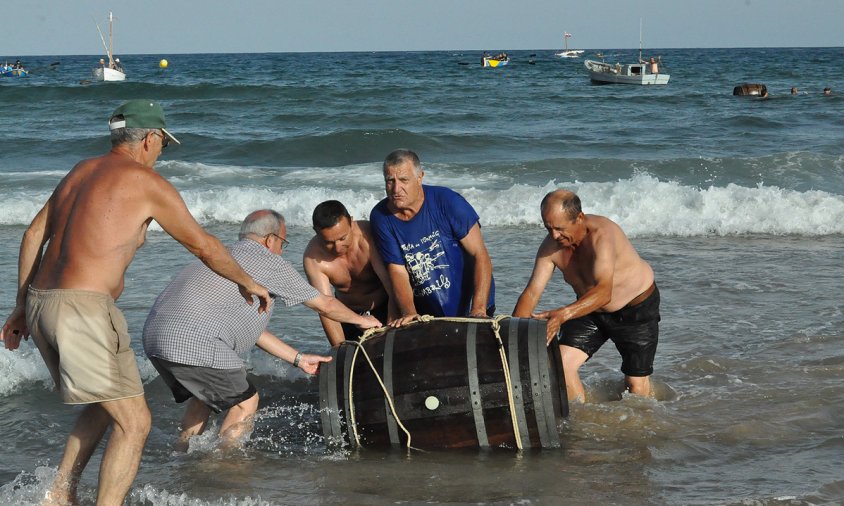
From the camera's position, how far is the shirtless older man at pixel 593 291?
5.61 m

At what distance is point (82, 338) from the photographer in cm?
410

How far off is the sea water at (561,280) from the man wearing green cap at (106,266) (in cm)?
82

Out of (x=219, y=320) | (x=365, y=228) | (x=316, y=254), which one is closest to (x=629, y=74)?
(x=365, y=228)

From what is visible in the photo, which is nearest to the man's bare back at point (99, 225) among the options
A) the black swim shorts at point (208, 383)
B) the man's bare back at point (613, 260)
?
the black swim shorts at point (208, 383)

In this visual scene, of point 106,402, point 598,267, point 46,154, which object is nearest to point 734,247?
point 598,267

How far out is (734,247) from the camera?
452 inches

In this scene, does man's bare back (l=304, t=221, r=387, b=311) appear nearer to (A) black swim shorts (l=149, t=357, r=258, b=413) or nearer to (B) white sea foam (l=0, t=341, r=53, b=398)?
(A) black swim shorts (l=149, t=357, r=258, b=413)

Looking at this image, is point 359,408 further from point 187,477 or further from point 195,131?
point 195,131

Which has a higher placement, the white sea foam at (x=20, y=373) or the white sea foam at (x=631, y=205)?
the white sea foam at (x=631, y=205)

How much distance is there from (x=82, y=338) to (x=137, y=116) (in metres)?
0.98

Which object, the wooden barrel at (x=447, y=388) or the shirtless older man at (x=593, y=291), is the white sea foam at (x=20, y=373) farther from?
the shirtless older man at (x=593, y=291)

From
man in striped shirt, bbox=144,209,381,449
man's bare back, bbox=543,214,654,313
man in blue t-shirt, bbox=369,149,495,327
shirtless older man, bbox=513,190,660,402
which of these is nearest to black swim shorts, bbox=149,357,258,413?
man in striped shirt, bbox=144,209,381,449

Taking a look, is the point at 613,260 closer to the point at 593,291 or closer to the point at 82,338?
the point at 593,291

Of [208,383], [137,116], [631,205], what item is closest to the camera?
[137,116]
